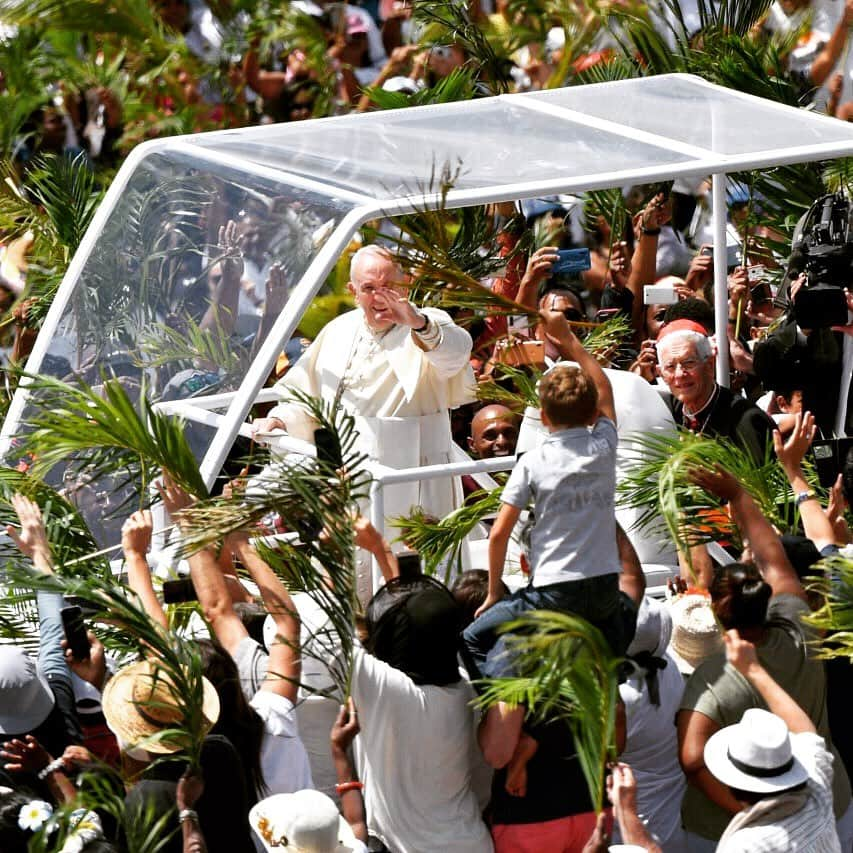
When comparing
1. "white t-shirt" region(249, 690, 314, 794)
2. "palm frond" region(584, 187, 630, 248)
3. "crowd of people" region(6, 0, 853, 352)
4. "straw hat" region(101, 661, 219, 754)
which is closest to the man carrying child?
"white t-shirt" region(249, 690, 314, 794)

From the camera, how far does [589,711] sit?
509cm

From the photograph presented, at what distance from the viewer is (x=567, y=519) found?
586 centimetres

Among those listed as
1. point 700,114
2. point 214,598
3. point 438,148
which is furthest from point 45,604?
point 700,114

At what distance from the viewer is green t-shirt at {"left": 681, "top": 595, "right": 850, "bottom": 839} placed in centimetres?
579

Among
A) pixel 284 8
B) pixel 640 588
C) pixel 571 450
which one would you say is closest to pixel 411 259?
pixel 571 450

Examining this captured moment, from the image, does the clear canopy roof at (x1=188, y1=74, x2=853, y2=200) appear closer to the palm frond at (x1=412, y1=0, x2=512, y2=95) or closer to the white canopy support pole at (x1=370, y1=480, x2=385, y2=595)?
the white canopy support pole at (x1=370, y1=480, x2=385, y2=595)

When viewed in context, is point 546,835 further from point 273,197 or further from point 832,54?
point 832,54

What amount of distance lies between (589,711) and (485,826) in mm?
1008

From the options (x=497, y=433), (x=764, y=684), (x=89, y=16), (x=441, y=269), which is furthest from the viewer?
(x=89, y=16)

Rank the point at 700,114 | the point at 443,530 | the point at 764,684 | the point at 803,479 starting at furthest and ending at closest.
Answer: the point at 700,114
the point at 443,530
the point at 803,479
the point at 764,684

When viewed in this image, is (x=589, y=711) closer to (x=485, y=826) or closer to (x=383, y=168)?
(x=485, y=826)

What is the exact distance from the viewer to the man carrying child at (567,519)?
229 inches

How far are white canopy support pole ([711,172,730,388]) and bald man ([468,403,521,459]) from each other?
3.32 ft

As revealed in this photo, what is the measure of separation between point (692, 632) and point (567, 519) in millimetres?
847
